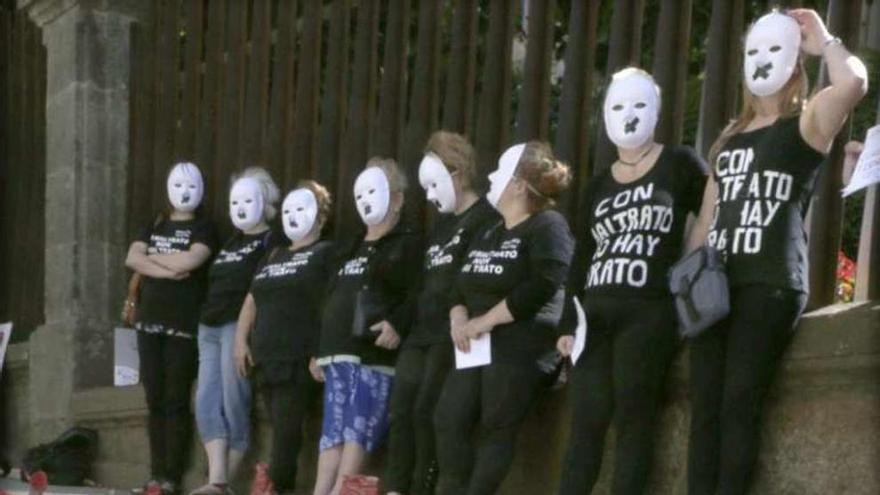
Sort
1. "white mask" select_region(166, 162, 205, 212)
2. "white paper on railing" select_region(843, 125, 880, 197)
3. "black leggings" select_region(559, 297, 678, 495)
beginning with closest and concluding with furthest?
"white paper on railing" select_region(843, 125, 880, 197), "black leggings" select_region(559, 297, 678, 495), "white mask" select_region(166, 162, 205, 212)

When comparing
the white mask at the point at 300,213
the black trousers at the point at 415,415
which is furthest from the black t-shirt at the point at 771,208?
the white mask at the point at 300,213

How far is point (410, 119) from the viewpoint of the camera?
8.69 metres

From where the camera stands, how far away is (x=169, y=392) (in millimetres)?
9258

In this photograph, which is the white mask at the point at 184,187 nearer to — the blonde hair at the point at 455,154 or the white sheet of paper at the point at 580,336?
the blonde hair at the point at 455,154

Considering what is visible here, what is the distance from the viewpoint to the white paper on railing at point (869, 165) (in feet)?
18.2

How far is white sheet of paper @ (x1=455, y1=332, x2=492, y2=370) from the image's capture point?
677cm

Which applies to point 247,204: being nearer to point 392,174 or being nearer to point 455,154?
point 392,174

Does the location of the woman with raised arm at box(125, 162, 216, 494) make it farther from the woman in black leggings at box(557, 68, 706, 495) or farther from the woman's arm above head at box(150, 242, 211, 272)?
the woman in black leggings at box(557, 68, 706, 495)

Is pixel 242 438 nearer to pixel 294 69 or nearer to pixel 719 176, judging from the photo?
pixel 294 69

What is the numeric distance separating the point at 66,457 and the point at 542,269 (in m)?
4.62

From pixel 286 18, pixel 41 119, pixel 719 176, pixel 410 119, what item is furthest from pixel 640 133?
pixel 41 119

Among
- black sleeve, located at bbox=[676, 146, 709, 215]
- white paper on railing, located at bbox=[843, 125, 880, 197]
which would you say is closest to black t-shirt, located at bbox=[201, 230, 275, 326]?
black sleeve, located at bbox=[676, 146, 709, 215]

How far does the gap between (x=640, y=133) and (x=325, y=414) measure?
232 centimetres

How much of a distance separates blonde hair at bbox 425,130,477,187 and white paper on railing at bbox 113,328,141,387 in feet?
12.1
